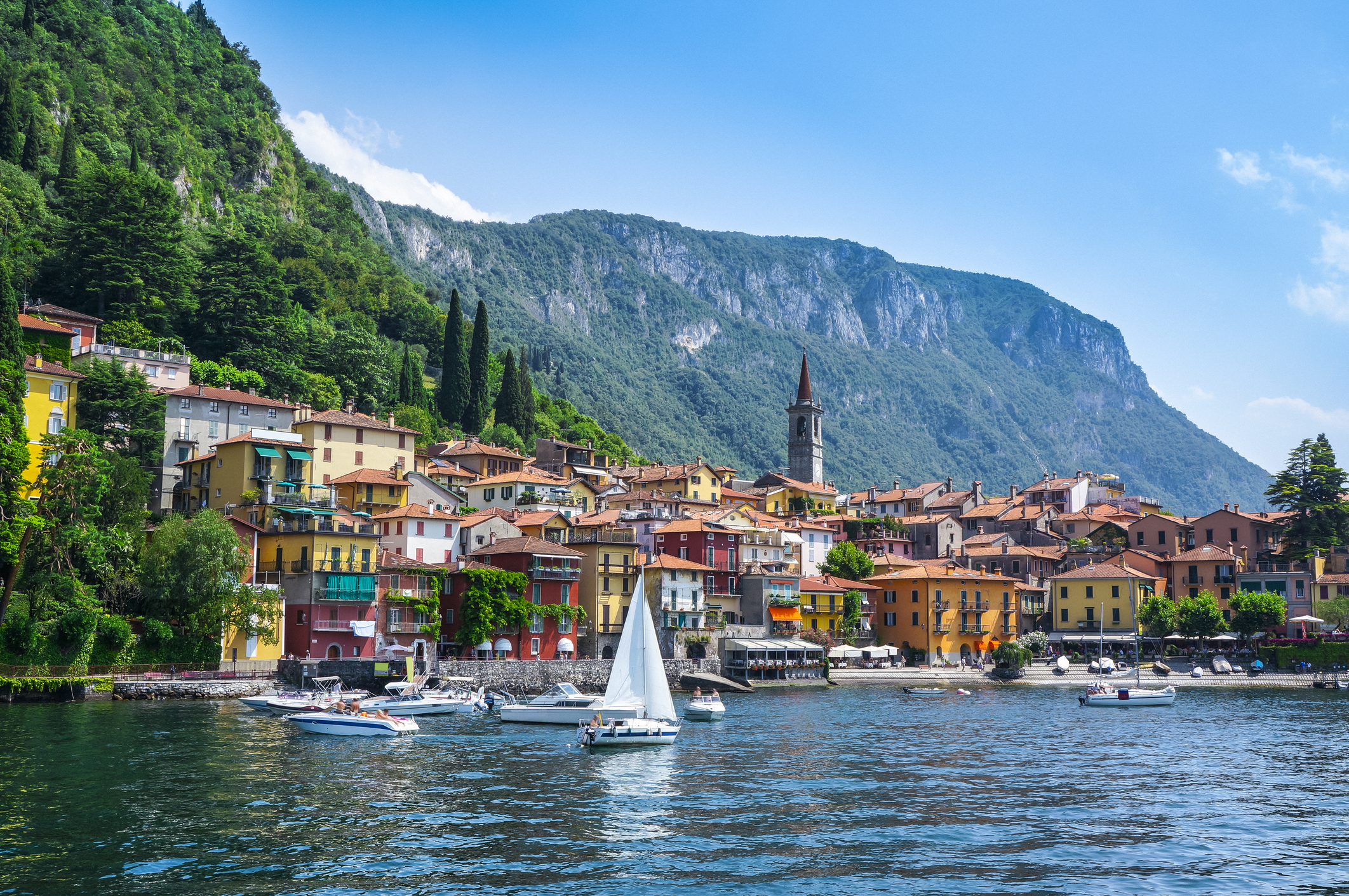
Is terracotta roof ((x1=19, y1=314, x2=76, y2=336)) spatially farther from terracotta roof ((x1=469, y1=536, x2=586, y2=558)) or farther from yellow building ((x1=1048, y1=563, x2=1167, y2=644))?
yellow building ((x1=1048, y1=563, x2=1167, y2=644))

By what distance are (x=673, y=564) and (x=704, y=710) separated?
2774 cm

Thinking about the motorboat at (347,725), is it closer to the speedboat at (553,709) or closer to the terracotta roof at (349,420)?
the speedboat at (553,709)

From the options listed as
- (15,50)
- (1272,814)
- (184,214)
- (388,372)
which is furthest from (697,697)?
(15,50)

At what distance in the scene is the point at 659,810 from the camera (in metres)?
33.1

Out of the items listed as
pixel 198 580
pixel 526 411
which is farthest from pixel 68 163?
pixel 198 580

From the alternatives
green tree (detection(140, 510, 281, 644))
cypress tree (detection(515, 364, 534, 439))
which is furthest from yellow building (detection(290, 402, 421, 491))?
cypress tree (detection(515, 364, 534, 439))

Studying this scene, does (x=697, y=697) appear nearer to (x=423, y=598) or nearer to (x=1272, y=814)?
(x=423, y=598)

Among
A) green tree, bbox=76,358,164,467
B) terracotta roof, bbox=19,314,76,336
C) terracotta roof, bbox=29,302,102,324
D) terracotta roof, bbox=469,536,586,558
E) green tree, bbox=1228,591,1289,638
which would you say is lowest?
green tree, bbox=1228,591,1289,638

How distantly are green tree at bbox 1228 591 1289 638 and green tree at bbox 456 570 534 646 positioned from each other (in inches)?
2305

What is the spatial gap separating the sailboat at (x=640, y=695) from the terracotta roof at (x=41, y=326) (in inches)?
1855

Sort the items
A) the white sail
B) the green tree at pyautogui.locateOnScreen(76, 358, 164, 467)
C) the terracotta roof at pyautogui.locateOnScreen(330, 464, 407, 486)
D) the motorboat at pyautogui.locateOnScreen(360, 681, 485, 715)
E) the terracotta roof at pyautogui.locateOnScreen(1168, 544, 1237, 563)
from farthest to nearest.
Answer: the terracotta roof at pyautogui.locateOnScreen(1168, 544, 1237, 563)
the terracotta roof at pyautogui.locateOnScreen(330, 464, 407, 486)
the green tree at pyautogui.locateOnScreen(76, 358, 164, 467)
the motorboat at pyautogui.locateOnScreen(360, 681, 485, 715)
the white sail

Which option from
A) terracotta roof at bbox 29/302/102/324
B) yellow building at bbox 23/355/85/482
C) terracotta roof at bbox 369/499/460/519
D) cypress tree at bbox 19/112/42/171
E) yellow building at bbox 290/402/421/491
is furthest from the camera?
cypress tree at bbox 19/112/42/171

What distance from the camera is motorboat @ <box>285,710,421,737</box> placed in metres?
49.4

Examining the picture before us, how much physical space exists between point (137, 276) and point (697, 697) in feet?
206
